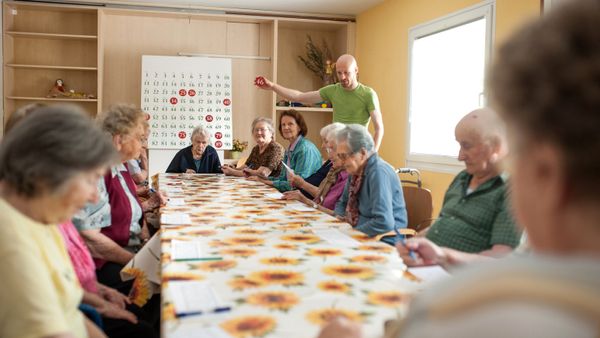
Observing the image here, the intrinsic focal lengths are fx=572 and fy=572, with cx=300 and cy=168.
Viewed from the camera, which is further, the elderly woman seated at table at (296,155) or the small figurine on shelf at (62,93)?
the small figurine on shelf at (62,93)

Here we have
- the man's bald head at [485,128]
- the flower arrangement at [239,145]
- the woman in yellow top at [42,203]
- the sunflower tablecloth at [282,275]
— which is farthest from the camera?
the flower arrangement at [239,145]

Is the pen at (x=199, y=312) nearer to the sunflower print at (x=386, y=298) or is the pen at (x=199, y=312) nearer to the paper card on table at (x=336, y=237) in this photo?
the sunflower print at (x=386, y=298)

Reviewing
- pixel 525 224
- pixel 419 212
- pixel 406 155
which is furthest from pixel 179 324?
pixel 406 155

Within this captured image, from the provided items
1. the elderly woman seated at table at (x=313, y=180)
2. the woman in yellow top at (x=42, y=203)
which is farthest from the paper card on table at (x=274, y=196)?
the woman in yellow top at (x=42, y=203)

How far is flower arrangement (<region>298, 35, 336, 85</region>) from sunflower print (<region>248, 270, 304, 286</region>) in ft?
19.7

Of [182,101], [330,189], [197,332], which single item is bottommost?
[197,332]

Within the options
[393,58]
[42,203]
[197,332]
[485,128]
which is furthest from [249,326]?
[393,58]

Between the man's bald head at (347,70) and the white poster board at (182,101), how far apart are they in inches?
108

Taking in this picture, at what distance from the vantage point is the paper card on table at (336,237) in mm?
2025

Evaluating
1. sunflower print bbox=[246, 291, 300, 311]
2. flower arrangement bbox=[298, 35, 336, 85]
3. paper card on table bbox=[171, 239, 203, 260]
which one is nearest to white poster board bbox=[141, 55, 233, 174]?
flower arrangement bbox=[298, 35, 336, 85]

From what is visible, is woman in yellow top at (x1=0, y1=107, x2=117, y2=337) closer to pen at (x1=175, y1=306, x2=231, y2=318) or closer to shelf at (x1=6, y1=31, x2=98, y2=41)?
pen at (x1=175, y1=306, x2=231, y2=318)

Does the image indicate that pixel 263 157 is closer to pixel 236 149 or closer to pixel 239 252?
pixel 236 149

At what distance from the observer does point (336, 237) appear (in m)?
2.14

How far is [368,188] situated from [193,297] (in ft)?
4.97
